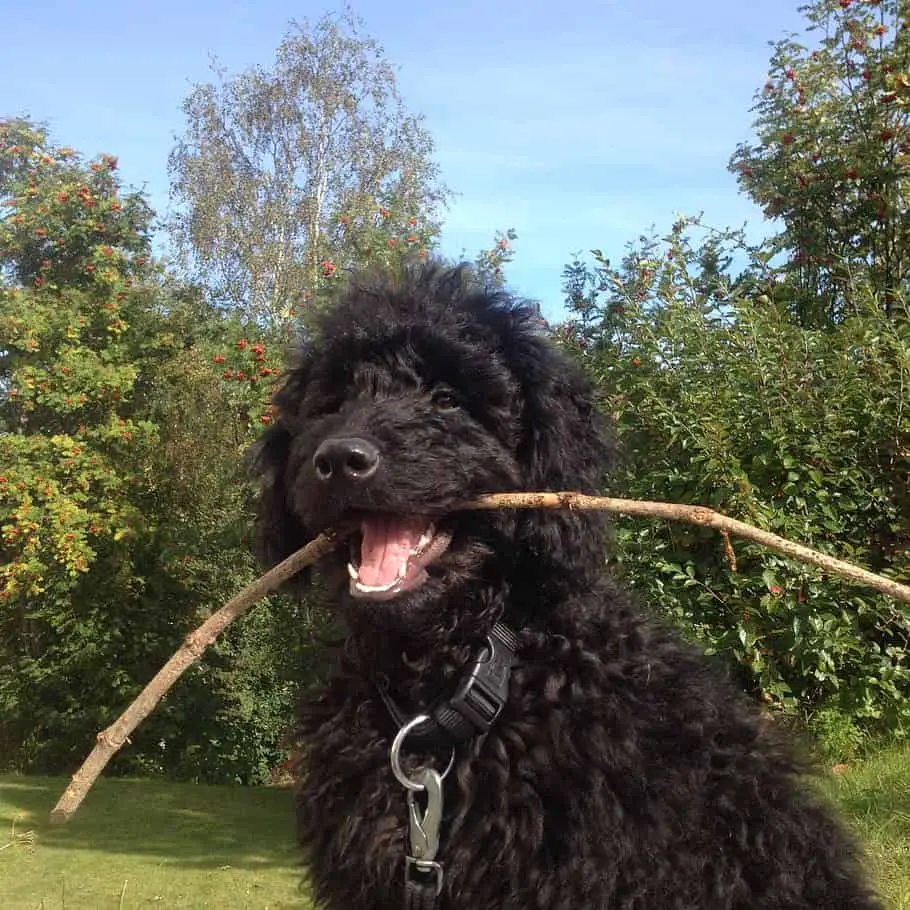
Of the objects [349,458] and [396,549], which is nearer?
[349,458]

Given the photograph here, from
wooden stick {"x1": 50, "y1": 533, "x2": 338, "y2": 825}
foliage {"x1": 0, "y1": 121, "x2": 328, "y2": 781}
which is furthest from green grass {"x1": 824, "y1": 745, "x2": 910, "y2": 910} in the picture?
foliage {"x1": 0, "y1": 121, "x2": 328, "y2": 781}

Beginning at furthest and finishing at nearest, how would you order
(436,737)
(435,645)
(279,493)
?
(279,493)
(435,645)
(436,737)

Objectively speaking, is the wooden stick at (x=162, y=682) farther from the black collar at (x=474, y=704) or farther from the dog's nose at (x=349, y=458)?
the black collar at (x=474, y=704)

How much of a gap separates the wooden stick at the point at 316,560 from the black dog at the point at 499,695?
3.8 inches

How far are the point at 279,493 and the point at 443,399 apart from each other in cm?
66

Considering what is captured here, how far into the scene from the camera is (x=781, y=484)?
4.64 m

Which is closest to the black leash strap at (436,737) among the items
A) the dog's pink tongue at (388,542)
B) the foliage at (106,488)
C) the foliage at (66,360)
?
the dog's pink tongue at (388,542)

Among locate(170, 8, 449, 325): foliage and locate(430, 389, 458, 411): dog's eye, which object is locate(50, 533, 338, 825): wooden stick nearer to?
locate(430, 389, 458, 411): dog's eye

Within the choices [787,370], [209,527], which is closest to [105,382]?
[209,527]

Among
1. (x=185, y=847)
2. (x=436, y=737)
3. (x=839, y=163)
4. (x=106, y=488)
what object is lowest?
(x=185, y=847)

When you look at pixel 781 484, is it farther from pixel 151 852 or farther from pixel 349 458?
pixel 151 852

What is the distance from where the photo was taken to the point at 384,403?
2381mm

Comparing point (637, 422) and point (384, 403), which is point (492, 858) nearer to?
point (384, 403)

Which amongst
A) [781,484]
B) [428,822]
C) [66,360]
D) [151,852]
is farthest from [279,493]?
[66,360]
